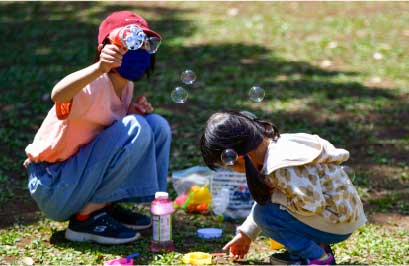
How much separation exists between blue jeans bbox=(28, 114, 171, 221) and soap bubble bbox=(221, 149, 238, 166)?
81 centimetres

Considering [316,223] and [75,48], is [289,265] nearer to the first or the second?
[316,223]

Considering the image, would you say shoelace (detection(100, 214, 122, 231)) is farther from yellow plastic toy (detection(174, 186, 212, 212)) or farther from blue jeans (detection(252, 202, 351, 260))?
blue jeans (detection(252, 202, 351, 260))

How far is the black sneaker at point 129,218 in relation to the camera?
449cm

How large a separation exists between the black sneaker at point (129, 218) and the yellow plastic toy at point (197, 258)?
0.58 m

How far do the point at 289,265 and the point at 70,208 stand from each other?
1224mm

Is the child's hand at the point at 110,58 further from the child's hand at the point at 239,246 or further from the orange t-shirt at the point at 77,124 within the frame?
the child's hand at the point at 239,246

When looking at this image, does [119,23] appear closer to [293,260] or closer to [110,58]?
[110,58]

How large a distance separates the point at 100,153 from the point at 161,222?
0.47 meters

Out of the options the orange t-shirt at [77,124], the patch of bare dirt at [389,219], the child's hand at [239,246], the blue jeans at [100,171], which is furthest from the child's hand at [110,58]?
the patch of bare dirt at [389,219]

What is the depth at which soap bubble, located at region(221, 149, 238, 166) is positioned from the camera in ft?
11.2

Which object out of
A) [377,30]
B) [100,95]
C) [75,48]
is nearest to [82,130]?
[100,95]

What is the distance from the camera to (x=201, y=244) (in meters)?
4.30

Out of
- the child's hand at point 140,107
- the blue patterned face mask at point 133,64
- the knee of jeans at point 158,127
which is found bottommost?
the knee of jeans at point 158,127

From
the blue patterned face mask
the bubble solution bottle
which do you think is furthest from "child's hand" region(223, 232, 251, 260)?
the blue patterned face mask
